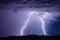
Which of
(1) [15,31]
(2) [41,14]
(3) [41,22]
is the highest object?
(2) [41,14]

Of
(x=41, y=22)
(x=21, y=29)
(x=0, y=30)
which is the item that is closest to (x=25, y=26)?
(x=21, y=29)

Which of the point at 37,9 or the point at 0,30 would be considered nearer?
the point at 0,30

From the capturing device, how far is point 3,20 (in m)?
2.30

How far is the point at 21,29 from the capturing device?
239 centimetres

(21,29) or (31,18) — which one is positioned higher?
(31,18)

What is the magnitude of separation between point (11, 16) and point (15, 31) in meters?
0.29

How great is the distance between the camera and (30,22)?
2498 millimetres

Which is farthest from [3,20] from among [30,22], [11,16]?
[30,22]

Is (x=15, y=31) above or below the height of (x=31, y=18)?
below

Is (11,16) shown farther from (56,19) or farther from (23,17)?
(56,19)

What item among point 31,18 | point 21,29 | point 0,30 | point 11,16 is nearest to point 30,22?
point 31,18

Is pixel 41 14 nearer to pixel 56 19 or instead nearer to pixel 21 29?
pixel 56 19

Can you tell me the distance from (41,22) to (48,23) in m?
0.14

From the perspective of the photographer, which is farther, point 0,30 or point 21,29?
point 21,29
